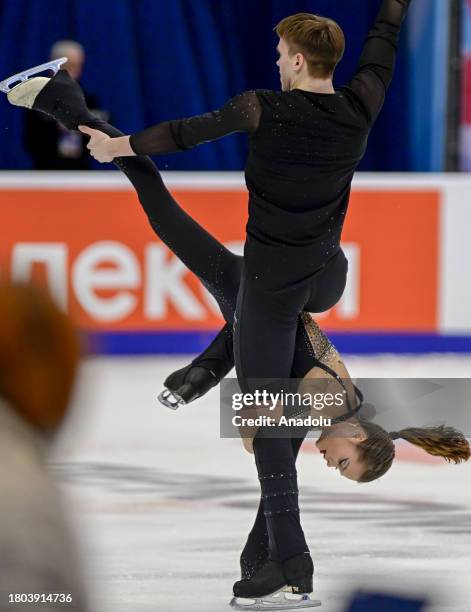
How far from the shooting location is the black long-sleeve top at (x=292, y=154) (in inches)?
133

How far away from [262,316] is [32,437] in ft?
7.33

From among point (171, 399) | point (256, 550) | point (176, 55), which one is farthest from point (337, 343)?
point (256, 550)

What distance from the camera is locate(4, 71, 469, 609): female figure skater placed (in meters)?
3.55

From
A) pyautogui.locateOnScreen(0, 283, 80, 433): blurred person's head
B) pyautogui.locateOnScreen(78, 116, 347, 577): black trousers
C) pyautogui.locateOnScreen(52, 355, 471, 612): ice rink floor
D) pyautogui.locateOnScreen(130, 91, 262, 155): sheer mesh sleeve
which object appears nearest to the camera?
pyautogui.locateOnScreen(0, 283, 80, 433): blurred person's head

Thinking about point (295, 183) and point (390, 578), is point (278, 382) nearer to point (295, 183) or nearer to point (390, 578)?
point (295, 183)

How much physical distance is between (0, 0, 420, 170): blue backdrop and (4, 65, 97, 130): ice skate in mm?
5024

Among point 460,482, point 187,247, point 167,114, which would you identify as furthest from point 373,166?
point 187,247

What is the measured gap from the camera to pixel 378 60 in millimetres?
3611

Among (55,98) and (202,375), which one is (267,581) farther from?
(55,98)

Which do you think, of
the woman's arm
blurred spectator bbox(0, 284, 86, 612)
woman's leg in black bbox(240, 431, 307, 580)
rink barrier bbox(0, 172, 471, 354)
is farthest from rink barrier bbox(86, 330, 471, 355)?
blurred spectator bbox(0, 284, 86, 612)

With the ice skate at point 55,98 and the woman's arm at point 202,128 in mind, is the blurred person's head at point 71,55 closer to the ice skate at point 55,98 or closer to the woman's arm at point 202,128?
the ice skate at point 55,98

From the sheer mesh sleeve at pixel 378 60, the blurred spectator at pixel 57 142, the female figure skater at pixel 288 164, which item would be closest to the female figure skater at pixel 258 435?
the female figure skater at pixel 288 164

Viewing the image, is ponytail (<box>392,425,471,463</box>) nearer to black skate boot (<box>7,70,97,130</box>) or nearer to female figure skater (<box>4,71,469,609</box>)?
female figure skater (<box>4,71,469,609</box>)

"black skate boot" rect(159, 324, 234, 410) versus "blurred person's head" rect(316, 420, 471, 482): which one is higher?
"black skate boot" rect(159, 324, 234, 410)
